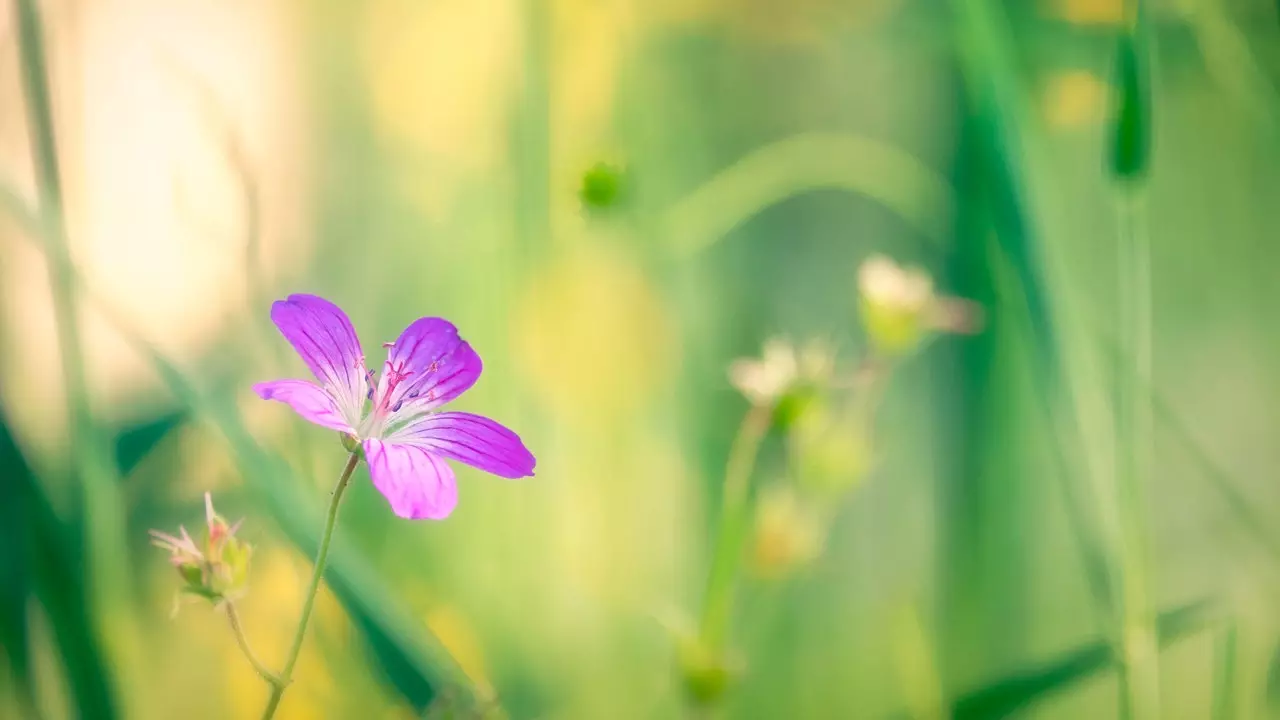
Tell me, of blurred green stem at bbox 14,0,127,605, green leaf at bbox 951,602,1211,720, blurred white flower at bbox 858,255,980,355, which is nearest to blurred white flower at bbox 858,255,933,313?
blurred white flower at bbox 858,255,980,355

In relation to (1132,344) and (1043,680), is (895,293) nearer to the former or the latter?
(1132,344)

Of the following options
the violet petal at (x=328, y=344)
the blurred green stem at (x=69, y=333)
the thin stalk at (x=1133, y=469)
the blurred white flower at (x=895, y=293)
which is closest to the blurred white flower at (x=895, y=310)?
the blurred white flower at (x=895, y=293)

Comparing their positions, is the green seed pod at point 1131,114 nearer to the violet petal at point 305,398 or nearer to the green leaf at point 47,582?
the violet petal at point 305,398

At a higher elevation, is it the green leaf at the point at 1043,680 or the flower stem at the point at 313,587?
the flower stem at the point at 313,587

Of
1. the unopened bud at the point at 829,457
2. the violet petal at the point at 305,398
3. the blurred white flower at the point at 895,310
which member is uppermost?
the violet petal at the point at 305,398

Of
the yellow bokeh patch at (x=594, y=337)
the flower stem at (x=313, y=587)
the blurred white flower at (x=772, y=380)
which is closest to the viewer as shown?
the flower stem at (x=313, y=587)

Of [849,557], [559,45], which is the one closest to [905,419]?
[849,557]

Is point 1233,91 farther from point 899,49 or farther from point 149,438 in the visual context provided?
point 149,438
